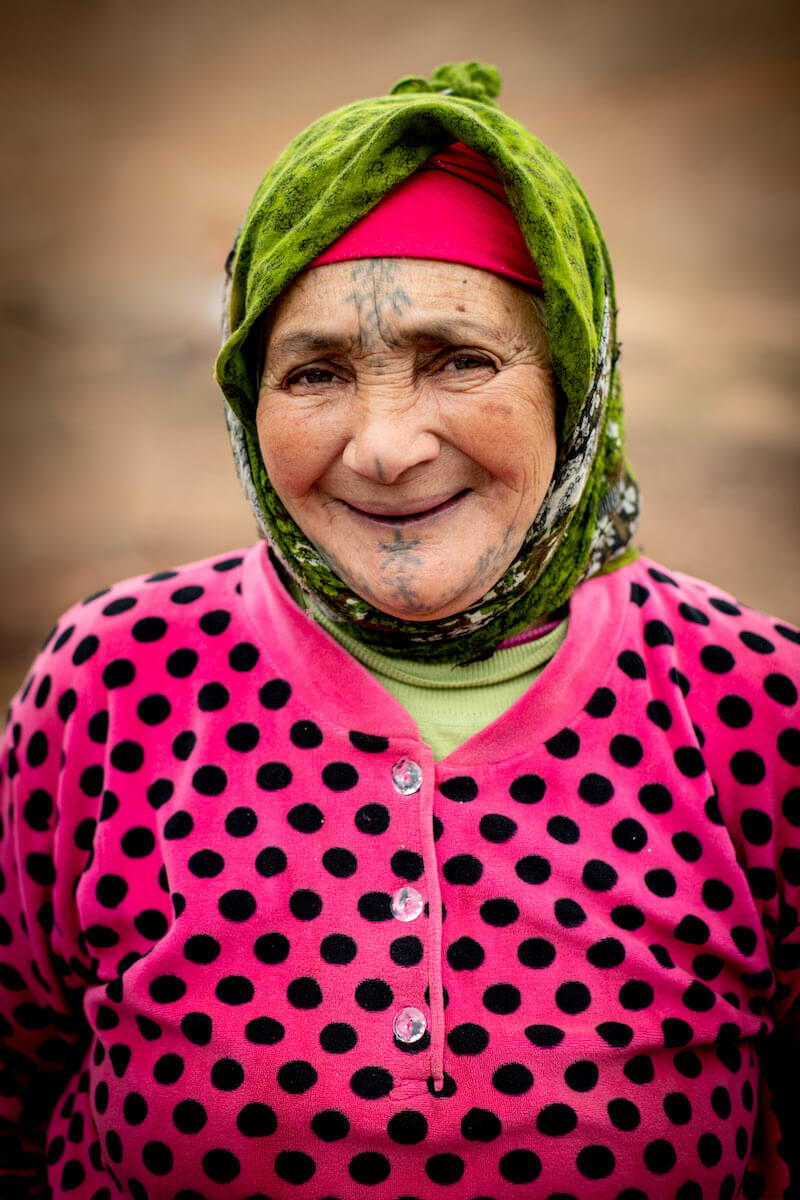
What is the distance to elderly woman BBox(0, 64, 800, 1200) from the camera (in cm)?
119

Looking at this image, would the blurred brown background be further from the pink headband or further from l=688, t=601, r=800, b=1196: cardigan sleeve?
the pink headband

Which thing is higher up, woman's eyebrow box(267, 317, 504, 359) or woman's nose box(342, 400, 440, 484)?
woman's eyebrow box(267, 317, 504, 359)

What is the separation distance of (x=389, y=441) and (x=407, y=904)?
1.98 ft

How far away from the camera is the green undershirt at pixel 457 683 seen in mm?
1412

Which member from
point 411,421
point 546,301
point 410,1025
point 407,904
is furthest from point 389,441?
point 410,1025

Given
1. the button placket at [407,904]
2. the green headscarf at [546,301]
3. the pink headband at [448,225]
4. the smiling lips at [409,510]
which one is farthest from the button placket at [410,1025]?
the pink headband at [448,225]

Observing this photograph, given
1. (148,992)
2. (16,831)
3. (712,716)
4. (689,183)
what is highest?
(689,183)

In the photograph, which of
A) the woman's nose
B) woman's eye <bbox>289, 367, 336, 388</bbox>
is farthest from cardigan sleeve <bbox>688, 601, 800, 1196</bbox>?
woman's eye <bbox>289, 367, 336, 388</bbox>

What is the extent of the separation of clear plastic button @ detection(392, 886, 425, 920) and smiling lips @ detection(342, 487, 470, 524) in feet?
1.62

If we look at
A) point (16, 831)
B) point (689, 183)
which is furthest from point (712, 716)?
point (689, 183)

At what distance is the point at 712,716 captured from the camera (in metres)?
1.40

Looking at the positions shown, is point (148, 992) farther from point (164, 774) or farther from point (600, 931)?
point (600, 931)

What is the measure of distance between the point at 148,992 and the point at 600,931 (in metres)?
0.62

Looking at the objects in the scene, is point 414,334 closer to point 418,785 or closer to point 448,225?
point 448,225
